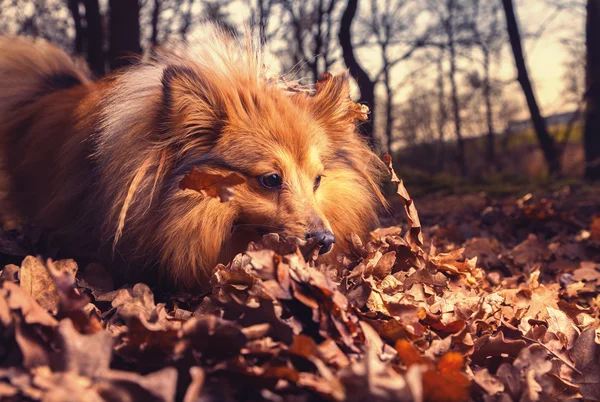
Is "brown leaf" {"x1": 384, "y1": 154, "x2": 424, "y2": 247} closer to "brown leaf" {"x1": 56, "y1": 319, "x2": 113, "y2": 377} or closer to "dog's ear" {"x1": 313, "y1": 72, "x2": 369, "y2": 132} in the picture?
"dog's ear" {"x1": 313, "y1": 72, "x2": 369, "y2": 132}

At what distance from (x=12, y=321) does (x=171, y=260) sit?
3.95ft

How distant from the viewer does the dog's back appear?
338cm

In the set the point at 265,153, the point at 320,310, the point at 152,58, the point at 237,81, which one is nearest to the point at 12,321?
the point at 320,310

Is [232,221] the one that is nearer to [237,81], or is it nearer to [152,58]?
[237,81]

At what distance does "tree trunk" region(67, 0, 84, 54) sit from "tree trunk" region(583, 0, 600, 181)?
11143 millimetres

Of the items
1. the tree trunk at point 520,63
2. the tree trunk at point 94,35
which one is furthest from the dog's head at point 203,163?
the tree trunk at point 520,63

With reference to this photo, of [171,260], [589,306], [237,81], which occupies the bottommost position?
[589,306]

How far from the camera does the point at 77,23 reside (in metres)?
13.5

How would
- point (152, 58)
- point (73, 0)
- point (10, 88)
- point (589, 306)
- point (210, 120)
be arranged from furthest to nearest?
point (73, 0)
point (10, 88)
point (152, 58)
point (589, 306)
point (210, 120)

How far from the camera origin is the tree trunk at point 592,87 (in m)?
10.3

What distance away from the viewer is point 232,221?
9.76ft

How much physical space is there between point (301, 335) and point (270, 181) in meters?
1.37

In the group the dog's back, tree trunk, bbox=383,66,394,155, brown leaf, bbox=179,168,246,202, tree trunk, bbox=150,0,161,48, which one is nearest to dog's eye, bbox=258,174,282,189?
brown leaf, bbox=179,168,246,202

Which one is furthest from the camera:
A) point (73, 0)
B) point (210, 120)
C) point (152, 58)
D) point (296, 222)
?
point (73, 0)
